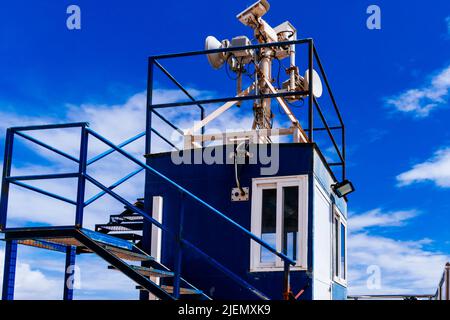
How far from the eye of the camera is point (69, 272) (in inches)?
411

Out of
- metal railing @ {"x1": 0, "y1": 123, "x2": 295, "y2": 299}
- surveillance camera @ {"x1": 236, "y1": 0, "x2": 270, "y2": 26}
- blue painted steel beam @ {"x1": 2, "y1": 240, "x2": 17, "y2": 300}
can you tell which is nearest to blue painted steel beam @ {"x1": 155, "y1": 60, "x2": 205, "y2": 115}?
surveillance camera @ {"x1": 236, "y1": 0, "x2": 270, "y2": 26}

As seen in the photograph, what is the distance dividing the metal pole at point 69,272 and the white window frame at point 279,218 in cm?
281

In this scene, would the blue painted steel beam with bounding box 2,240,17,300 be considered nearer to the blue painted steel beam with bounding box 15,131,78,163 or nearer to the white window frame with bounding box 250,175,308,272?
the blue painted steel beam with bounding box 15,131,78,163

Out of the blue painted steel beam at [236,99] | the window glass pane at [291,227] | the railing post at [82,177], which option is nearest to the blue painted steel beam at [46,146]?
the railing post at [82,177]

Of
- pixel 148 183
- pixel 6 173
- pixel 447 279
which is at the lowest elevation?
pixel 447 279

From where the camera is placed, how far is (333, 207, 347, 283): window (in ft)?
42.2

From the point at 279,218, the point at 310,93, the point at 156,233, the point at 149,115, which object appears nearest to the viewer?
the point at 279,218

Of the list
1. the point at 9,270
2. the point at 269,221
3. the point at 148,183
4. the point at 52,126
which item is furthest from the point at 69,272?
the point at 269,221

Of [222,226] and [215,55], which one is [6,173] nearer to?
[222,226]

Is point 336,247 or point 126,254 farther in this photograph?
point 336,247

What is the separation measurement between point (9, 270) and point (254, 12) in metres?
6.73

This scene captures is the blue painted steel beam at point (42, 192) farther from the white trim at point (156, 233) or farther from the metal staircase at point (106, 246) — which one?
the white trim at point (156, 233)

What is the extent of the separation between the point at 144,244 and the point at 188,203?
1065 millimetres
